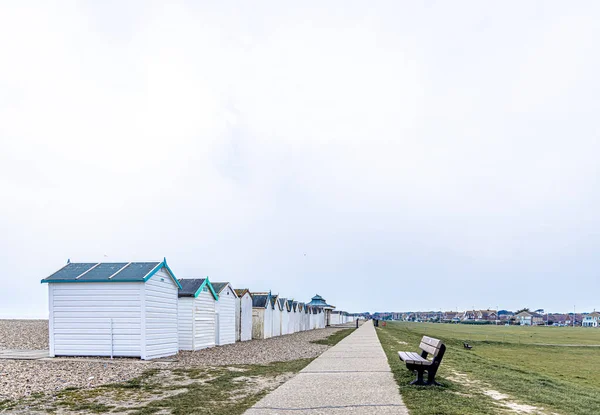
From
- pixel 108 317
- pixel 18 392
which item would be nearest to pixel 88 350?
pixel 108 317

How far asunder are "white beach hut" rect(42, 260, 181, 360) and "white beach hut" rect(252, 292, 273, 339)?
47.1 feet

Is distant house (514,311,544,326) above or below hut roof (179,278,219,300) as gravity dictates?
below

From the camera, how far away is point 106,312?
15.9m

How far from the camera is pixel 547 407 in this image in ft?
24.6

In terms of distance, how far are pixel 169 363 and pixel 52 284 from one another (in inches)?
220

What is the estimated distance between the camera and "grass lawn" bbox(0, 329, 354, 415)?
7699mm

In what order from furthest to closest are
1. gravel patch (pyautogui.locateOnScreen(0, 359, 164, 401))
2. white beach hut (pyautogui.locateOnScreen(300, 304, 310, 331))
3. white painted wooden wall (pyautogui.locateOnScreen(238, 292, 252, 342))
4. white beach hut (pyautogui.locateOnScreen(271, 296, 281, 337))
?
white beach hut (pyautogui.locateOnScreen(300, 304, 310, 331)) → white beach hut (pyautogui.locateOnScreen(271, 296, 281, 337)) → white painted wooden wall (pyautogui.locateOnScreen(238, 292, 252, 342)) → gravel patch (pyautogui.locateOnScreen(0, 359, 164, 401))

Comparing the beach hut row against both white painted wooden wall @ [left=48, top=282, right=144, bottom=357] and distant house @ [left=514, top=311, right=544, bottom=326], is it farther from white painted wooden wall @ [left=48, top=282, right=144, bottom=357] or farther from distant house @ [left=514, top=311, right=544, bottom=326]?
distant house @ [left=514, top=311, right=544, bottom=326]

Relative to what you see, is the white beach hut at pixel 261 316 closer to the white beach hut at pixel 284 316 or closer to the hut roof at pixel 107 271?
the white beach hut at pixel 284 316

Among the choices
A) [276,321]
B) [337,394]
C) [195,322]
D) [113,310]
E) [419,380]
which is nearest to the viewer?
[337,394]

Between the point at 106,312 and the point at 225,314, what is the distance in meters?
9.34

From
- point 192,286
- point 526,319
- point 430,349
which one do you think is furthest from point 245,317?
point 526,319

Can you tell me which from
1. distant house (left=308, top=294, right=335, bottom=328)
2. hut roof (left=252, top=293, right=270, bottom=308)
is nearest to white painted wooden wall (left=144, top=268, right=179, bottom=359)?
hut roof (left=252, top=293, right=270, bottom=308)

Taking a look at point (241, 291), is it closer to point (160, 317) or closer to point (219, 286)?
point (219, 286)
